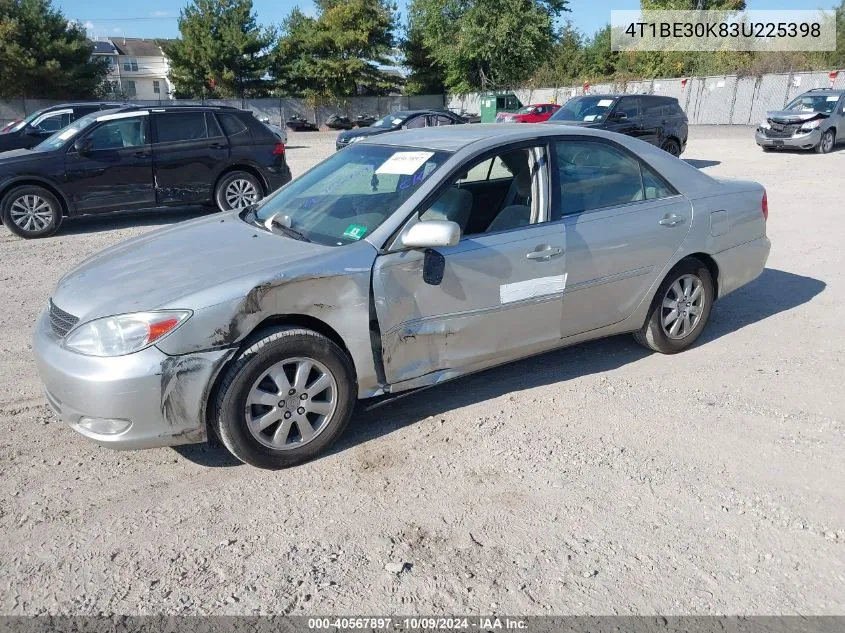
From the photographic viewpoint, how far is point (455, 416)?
13.9 ft

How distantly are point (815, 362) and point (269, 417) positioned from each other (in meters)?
3.90

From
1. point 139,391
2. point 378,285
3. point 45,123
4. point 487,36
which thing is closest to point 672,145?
point 45,123

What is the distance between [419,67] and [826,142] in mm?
41118

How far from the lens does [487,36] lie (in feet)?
161

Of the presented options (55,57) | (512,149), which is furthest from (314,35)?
(512,149)

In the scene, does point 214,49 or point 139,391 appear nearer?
point 139,391

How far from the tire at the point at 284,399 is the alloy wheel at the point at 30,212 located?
7.67m

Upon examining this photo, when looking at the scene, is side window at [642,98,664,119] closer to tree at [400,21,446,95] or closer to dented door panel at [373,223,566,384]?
dented door panel at [373,223,566,384]

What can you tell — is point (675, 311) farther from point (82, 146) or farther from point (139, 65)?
point (139, 65)

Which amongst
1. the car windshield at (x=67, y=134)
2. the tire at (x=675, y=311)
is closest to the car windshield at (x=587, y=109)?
the car windshield at (x=67, y=134)

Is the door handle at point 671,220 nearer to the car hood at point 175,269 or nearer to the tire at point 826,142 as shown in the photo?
the car hood at point 175,269

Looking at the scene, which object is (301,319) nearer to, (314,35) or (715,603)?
(715,603)

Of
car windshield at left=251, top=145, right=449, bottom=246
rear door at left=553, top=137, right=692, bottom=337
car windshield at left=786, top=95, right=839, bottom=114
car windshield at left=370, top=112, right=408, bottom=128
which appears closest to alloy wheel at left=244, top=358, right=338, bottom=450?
car windshield at left=251, top=145, right=449, bottom=246

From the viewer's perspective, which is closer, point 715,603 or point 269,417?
point 715,603
